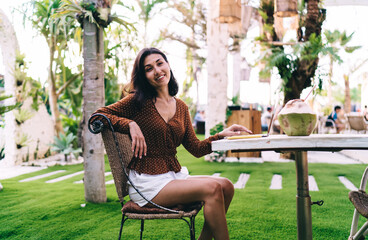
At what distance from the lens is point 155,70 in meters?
1.87

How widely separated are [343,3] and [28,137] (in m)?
10.5

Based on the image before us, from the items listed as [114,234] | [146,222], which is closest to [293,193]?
[146,222]

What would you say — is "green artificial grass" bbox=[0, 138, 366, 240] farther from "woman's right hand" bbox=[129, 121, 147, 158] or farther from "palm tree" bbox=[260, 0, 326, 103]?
"palm tree" bbox=[260, 0, 326, 103]

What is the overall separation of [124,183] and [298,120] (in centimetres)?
92

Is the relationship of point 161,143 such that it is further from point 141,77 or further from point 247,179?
point 247,179

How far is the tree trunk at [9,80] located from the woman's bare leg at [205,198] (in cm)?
625

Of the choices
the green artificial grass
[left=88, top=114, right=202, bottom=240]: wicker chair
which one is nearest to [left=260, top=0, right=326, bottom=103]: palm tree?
the green artificial grass

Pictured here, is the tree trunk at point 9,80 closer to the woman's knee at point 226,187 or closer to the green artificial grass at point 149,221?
the green artificial grass at point 149,221

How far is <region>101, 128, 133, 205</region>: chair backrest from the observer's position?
165cm

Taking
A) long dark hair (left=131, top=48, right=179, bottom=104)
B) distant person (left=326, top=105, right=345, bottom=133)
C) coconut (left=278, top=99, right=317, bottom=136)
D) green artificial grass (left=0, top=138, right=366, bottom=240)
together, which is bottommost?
green artificial grass (left=0, top=138, right=366, bottom=240)

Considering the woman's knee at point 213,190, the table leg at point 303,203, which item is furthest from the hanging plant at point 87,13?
the table leg at point 303,203

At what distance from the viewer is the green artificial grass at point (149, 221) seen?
105 inches

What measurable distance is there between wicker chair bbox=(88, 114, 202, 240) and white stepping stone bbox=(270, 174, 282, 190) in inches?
117

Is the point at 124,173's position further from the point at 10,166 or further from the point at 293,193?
the point at 10,166
